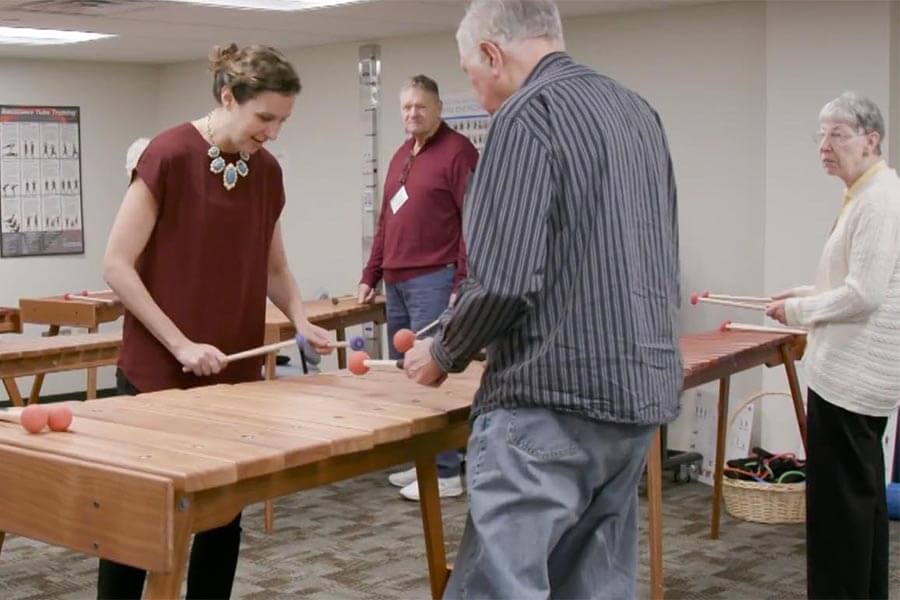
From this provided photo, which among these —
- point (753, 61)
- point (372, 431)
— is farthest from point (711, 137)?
point (372, 431)

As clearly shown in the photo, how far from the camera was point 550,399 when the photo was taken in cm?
229

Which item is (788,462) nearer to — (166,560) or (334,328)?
(334,328)

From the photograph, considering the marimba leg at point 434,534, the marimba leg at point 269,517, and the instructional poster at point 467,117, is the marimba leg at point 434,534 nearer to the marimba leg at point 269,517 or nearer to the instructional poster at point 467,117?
the marimba leg at point 269,517

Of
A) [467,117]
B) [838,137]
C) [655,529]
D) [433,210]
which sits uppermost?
[467,117]

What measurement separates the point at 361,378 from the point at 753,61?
309 centimetres

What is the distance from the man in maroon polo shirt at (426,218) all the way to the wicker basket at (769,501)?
1124 mm

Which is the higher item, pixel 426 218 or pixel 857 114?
pixel 857 114

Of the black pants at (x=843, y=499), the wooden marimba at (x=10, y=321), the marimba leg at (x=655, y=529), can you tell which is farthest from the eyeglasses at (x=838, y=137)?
the wooden marimba at (x=10, y=321)

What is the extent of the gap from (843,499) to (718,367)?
70cm

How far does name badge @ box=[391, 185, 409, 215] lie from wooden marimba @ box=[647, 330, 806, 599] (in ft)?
4.44


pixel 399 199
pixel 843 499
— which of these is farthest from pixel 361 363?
pixel 399 199

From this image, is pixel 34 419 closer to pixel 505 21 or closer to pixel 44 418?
pixel 44 418

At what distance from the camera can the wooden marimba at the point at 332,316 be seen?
16.2 ft

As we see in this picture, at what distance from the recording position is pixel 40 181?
793 centimetres
